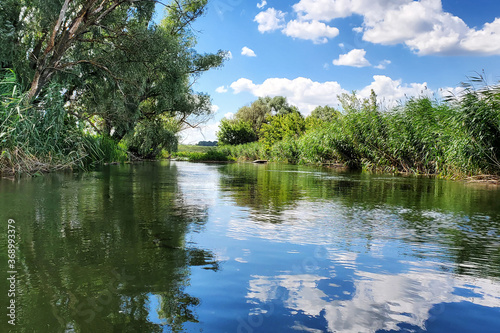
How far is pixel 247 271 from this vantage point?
7.42ft

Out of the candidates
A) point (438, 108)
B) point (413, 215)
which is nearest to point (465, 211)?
point (413, 215)

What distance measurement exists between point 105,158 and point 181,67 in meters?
4.78

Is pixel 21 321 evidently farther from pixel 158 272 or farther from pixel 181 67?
pixel 181 67

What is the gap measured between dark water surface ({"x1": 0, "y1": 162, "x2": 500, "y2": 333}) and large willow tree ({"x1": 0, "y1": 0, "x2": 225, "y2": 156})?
9057mm

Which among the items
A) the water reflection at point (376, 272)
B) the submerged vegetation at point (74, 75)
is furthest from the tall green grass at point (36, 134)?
the water reflection at point (376, 272)

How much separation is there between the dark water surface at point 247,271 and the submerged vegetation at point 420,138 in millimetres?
5699

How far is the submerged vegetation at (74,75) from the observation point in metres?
8.62

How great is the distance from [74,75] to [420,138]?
12.3 meters

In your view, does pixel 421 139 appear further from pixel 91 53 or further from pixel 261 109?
pixel 261 109

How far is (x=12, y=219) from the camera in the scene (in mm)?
3600

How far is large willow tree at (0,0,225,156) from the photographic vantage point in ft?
40.0

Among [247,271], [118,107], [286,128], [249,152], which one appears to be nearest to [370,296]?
[247,271]

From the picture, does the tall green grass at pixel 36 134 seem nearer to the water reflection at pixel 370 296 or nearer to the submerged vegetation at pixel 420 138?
the water reflection at pixel 370 296

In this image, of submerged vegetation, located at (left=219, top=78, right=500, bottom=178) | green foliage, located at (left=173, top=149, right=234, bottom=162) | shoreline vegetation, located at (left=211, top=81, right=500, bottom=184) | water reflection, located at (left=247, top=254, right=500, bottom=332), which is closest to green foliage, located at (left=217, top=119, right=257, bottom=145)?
green foliage, located at (left=173, top=149, right=234, bottom=162)
